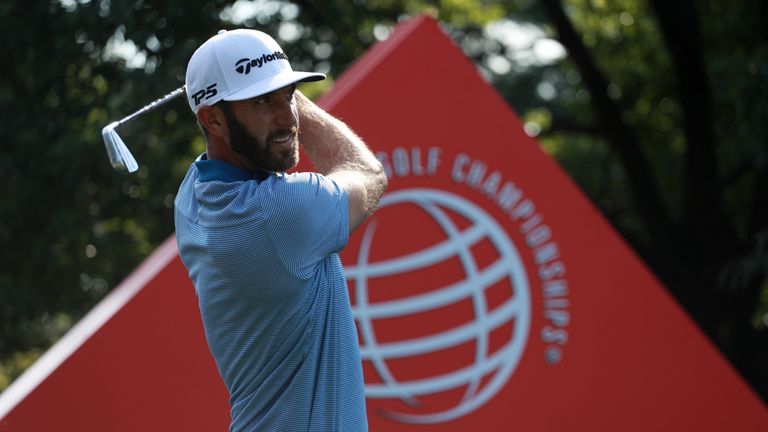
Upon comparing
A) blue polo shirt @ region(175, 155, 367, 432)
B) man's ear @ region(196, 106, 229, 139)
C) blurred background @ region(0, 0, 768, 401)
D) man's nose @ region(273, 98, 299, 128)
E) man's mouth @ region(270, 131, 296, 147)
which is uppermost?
man's ear @ region(196, 106, 229, 139)

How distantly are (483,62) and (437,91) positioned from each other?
24.7 ft

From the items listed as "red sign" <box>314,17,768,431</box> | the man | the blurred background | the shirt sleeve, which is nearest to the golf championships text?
"red sign" <box>314,17,768,431</box>

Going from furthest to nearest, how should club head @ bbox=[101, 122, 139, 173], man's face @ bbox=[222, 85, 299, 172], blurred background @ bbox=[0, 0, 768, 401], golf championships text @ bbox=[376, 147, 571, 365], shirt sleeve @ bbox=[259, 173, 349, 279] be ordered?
blurred background @ bbox=[0, 0, 768, 401] < golf championships text @ bbox=[376, 147, 571, 365] < club head @ bbox=[101, 122, 139, 173] < man's face @ bbox=[222, 85, 299, 172] < shirt sleeve @ bbox=[259, 173, 349, 279]

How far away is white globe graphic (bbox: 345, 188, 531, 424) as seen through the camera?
571cm

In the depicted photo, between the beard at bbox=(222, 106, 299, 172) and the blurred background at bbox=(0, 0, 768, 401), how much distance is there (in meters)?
3.59

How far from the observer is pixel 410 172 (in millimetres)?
5863

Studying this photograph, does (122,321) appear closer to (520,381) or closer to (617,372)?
(520,381)

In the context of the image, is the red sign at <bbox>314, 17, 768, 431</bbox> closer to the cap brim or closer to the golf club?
the golf club

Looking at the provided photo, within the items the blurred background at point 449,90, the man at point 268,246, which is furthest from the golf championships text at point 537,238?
the man at point 268,246

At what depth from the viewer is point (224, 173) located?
9.87 feet

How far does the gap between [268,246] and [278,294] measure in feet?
0.40

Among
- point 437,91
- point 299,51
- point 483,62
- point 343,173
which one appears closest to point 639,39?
point 483,62

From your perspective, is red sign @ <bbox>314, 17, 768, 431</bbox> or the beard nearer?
the beard

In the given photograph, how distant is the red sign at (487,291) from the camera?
5.76 metres
